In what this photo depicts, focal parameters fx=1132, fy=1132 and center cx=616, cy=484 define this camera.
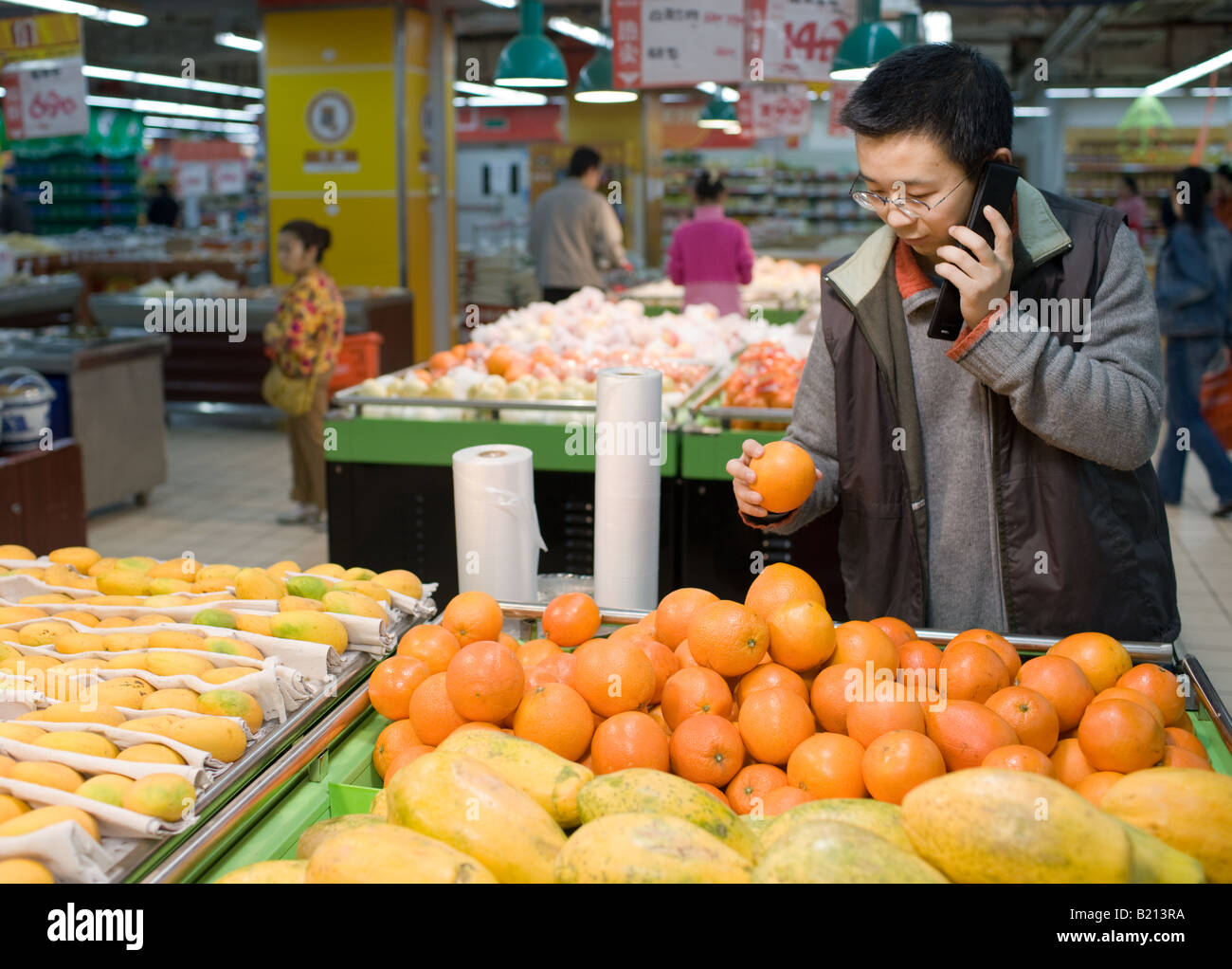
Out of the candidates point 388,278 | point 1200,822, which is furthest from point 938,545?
point 388,278

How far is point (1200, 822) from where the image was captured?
1228mm

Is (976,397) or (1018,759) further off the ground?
(976,397)

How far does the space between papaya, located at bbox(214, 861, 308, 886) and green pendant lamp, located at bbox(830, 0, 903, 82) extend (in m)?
5.94

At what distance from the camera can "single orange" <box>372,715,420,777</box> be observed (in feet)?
5.57

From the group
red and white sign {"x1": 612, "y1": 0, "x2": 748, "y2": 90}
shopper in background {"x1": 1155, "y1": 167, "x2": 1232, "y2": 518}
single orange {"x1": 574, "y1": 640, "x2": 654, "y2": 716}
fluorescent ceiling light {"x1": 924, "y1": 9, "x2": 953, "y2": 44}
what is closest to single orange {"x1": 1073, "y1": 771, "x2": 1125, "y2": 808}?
single orange {"x1": 574, "y1": 640, "x2": 654, "y2": 716}

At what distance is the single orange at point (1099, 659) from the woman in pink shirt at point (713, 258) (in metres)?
5.87

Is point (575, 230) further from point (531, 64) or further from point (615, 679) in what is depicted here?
point (615, 679)

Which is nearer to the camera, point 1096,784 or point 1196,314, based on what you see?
point 1096,784

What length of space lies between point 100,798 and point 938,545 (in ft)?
5.22

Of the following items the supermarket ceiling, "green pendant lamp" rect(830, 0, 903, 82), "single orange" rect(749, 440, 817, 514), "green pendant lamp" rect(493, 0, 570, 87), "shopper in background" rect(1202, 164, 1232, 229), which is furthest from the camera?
the supermarket ceiling

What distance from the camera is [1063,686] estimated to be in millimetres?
1643

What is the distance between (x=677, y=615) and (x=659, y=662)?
149 millimetres

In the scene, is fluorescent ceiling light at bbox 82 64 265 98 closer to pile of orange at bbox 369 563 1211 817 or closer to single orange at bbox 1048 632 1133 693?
pile of orange at bbox 369 563 1211 817

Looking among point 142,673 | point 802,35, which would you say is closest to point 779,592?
point 142,673
